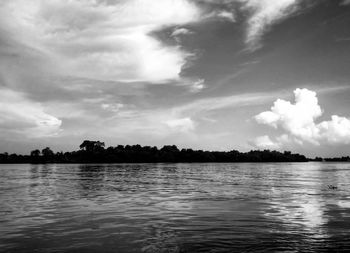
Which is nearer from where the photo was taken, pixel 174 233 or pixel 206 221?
pixel 174 233

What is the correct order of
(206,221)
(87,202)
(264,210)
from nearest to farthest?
(206,221) < (264,210) < (87,202)

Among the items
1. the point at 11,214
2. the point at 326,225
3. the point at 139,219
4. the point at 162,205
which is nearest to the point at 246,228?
the point at 326,225

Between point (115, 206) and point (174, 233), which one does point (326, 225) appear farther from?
point (115, 206)

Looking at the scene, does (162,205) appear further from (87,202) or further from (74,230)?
(74,230)

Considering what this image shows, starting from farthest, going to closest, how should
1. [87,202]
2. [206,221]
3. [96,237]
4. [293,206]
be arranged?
[87,202]
[293,206]
[206,221]
[96,237]

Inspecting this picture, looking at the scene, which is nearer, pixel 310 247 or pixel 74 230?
pixel 310 247

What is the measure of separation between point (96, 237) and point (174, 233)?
14.3 feet

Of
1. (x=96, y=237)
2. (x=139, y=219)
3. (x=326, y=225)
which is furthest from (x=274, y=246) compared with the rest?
(x=139, y=219)

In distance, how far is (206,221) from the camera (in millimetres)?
24078

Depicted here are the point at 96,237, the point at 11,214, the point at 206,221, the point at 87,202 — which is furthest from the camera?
the point at 87,202

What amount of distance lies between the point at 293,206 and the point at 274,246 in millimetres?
16126

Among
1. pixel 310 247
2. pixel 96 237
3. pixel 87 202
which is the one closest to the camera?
Answer: pixel 310 247

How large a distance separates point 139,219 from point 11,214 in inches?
411

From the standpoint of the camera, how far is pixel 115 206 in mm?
32156
